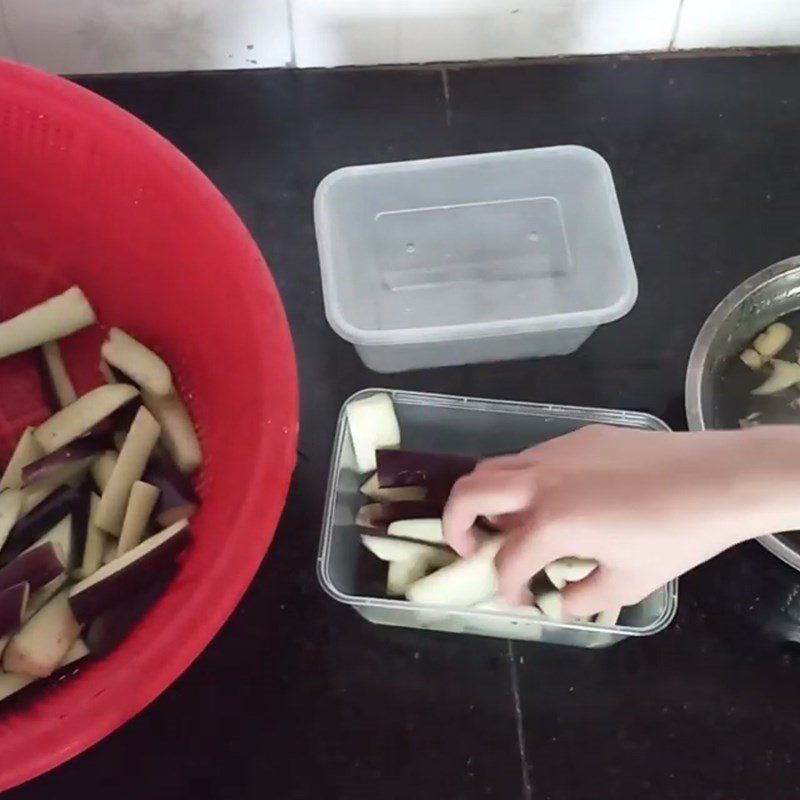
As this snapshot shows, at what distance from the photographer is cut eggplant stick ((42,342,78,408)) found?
812 millimetres

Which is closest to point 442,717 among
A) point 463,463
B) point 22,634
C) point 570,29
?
point 463,463

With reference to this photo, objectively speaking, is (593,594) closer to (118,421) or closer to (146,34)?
(118,421)

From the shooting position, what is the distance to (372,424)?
0.79 metres

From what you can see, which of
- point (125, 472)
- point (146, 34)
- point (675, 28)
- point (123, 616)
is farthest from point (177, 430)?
point (675, 28)

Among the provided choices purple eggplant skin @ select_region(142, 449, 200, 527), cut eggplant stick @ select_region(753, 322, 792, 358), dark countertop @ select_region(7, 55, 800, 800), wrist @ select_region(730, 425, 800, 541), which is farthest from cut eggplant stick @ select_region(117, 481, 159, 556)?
cut eggplant stick @ select_region(753, 322, 792, 358)

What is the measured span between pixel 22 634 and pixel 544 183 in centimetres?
55

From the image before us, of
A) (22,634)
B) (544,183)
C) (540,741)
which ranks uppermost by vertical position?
(544,183)

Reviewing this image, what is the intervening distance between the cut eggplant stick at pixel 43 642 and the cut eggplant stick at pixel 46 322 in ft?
0.70

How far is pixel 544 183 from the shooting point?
910mm

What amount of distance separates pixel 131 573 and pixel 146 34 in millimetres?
497

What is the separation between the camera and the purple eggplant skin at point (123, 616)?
0.66 metres

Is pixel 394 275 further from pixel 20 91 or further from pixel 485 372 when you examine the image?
pixel 20 91

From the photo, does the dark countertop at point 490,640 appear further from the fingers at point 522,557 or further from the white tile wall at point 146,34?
the fingers at point 522,557

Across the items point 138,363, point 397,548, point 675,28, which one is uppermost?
→ point 675,28
